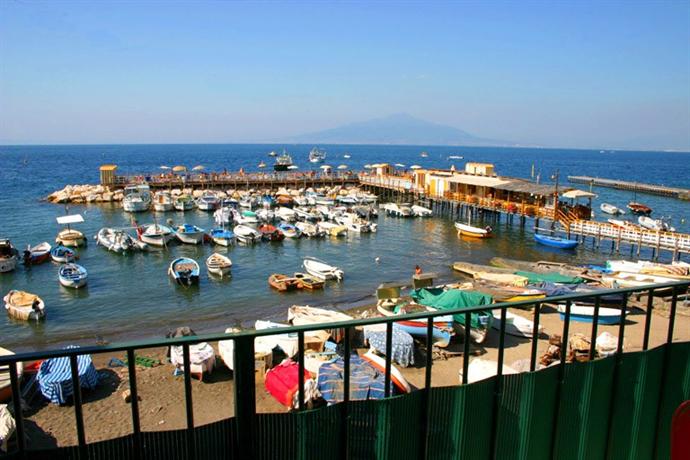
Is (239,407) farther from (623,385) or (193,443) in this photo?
(623,385)

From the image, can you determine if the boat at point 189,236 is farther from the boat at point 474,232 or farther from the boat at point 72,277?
the boat at point 474,232

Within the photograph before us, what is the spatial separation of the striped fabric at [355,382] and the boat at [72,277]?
68.4 ft

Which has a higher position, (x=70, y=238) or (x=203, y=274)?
(x=70, y=238)

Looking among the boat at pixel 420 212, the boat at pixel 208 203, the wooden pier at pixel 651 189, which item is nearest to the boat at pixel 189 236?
the boat at pixel 208 203

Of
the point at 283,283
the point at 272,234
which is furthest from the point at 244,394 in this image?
the point at 272,234

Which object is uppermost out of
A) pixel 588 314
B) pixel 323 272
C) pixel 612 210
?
pixel 588 314

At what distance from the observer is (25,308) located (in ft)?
76.7

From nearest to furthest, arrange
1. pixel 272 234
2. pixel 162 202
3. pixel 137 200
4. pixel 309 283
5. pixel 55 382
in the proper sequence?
1. pixel 55 382
2. pixel 309 283
3. pixel 272 234
4. pixel 137 200
5. pixel 162 202

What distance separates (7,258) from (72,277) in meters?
6.62

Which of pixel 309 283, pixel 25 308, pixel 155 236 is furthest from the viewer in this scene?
pixel 155 236

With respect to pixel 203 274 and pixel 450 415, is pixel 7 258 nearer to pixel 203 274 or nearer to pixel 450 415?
pixel 203 274

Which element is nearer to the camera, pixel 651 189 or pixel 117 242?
pixel 117 242

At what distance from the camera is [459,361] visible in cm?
1673

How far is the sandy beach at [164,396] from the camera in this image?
12273 mm
